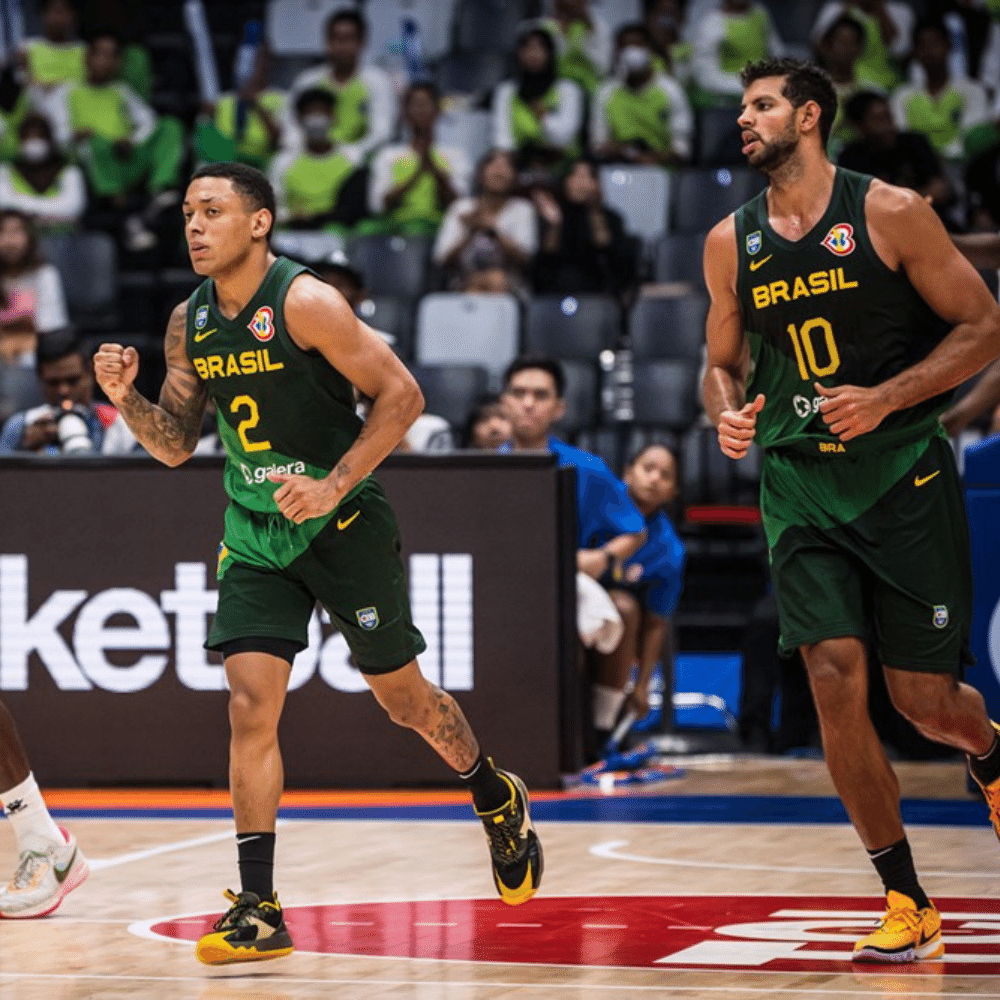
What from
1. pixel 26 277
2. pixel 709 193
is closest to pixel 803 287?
pixel 709 193

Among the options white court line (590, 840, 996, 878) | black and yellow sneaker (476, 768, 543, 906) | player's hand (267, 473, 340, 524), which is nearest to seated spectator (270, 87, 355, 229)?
white court line (590, 840, 996, 878)

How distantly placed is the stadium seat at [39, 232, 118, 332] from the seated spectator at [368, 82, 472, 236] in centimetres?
162

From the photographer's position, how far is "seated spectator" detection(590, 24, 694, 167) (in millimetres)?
13797

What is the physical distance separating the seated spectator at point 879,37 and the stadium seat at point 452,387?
3950 mm

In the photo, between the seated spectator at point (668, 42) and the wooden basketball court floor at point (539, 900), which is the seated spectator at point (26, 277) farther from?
the wooden basketball court floor at point (539, 900)

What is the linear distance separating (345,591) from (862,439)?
1.37 meters

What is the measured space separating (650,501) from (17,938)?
15.1ft

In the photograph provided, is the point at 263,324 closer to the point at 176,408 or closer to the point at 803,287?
the point at 176,408

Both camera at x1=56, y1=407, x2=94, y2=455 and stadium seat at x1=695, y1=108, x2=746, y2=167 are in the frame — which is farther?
stadium seat at x1=695, y1=108, x2=746, y2=167

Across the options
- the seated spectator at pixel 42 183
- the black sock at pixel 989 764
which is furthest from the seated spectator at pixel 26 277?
the black sock at pixel 989 764

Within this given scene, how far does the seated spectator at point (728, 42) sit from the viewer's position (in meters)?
14.0

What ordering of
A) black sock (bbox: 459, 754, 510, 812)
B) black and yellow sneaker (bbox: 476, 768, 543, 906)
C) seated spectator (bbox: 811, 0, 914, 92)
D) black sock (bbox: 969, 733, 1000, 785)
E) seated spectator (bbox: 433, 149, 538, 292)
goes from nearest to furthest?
black sock (bbox: 969, 733, 1000, 785), black and yellow sneaker (bbox: 476, 768, 543, 906), black sock (bbox: 459, 754, 510, 812), seated spectator (bbox: 433, 149, 538, 292), seated spectator (bbox: 811, 0, 914, 92)

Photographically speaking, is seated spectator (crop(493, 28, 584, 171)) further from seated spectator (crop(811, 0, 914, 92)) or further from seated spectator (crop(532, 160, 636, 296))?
seated spectator (crop(811, 0, 914, 92))

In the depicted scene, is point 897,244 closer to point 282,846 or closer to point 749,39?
point 282,846
